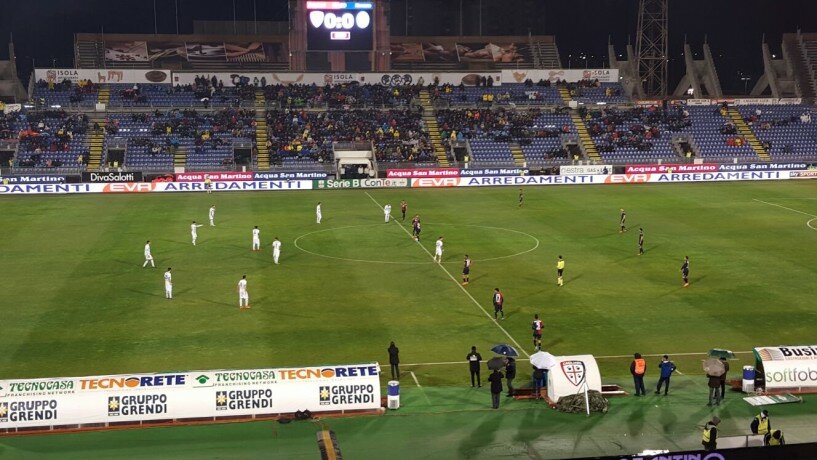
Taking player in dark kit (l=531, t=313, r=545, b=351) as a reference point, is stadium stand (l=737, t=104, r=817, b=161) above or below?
above

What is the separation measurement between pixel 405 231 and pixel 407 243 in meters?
3.90

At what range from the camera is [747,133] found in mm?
87375

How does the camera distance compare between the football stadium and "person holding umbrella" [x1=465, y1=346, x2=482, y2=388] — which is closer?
the football stadium

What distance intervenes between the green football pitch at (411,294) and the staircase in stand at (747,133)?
25.1 meters

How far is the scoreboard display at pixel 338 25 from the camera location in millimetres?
83188

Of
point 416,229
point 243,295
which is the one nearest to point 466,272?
point 243,295

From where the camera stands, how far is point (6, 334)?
30.2 metres

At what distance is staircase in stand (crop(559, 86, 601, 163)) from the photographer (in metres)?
82.0

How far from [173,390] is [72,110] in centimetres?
6802

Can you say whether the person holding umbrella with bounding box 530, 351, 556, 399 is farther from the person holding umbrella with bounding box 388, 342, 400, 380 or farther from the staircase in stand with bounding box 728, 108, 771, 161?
the staircase in stand with bounding box 728, 108, 771, 161

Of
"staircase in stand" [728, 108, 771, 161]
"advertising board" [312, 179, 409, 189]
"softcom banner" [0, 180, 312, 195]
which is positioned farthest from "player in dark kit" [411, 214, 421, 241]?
"staircase in stand" [728, 108, 771, 161]

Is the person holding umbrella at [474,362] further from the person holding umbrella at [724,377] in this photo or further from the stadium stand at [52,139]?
the stadium stand at [52,139]

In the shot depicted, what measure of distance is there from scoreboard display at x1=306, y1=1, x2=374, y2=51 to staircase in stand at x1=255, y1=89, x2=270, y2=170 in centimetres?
787

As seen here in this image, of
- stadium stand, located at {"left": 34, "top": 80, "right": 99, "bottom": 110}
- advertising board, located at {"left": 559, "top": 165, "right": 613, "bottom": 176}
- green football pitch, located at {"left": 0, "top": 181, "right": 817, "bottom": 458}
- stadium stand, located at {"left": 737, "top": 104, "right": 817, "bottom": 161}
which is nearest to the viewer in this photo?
green football pitch, located at {"left": 0, "top": 181, "right": 817, "bottom": 458}
